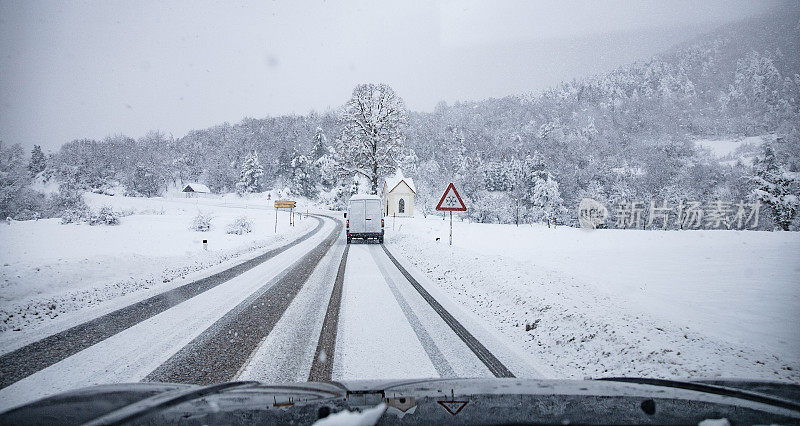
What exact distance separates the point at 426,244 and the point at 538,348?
11.8 m

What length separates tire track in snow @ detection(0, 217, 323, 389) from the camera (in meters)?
4.26

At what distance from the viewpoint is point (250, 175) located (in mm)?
84000

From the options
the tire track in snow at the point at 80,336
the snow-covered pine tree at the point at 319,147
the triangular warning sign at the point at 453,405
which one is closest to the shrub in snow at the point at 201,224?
the tire track in snow at the point at 80,336

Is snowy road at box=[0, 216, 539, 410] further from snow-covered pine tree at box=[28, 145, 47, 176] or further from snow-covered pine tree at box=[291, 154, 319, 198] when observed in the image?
snow-covered pine tree at box=[28, 145, 47, 176]

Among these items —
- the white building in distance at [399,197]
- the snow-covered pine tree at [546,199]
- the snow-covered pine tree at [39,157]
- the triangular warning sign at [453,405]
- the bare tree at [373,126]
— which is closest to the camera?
the triangular warning sign at [453,405]

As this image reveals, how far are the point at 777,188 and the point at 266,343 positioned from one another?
42.1 metres

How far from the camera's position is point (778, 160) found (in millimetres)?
31094

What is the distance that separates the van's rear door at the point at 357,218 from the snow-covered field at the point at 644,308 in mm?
6380

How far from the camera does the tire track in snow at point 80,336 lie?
4.26 metres

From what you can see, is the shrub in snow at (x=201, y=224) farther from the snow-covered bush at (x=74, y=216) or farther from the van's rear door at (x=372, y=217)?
the van's rear door at (x=372, y=217)

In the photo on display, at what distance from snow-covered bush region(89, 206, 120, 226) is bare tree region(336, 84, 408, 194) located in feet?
60.1

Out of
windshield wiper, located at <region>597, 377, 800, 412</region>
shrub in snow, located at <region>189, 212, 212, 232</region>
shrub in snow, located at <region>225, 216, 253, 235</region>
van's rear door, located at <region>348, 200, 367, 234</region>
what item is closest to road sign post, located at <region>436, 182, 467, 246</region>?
van's rear door, located at <region>348, 200, 367, 234</region>

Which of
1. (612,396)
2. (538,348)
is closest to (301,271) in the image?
(538,348)

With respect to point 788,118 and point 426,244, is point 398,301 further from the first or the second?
point 788,118
